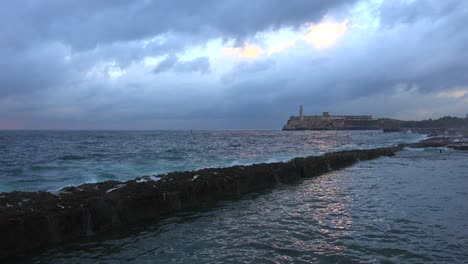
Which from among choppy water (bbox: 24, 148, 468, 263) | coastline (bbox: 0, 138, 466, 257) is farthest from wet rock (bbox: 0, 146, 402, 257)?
choppy water (bbox: 24, 148, 468, 263)

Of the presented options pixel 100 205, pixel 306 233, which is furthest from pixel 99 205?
pixel 306 233

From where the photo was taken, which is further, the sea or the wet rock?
the wet rock

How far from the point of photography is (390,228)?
1037cm

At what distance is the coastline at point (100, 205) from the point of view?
30.1ft

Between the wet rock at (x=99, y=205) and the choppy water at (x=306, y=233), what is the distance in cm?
78

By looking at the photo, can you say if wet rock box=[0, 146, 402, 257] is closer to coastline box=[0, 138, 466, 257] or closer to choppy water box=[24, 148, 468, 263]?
coastline box=[0, 138, 466, 257]

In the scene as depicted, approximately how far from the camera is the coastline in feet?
30.1

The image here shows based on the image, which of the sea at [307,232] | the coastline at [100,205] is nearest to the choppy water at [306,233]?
the sea at [307,232]

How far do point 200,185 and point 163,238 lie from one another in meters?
5.22

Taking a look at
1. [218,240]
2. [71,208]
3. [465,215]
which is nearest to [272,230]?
[218,240]

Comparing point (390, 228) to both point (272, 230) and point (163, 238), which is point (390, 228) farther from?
point (163, 238)

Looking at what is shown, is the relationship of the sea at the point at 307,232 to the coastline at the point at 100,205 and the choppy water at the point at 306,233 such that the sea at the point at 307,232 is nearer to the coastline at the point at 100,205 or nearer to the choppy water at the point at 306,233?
the choppy water at the point at 306,233

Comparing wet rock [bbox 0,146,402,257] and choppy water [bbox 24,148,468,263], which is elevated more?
wet rock [bbox 0,146,402,257]

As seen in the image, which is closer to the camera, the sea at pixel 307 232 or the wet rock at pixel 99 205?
the sea at pixel 307 232
